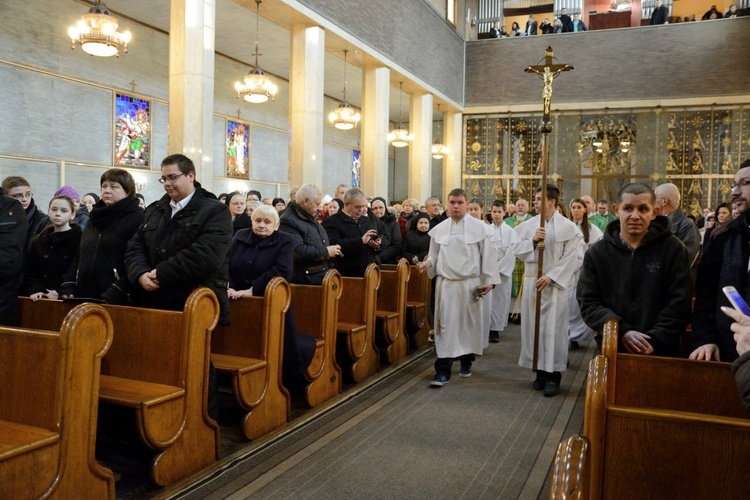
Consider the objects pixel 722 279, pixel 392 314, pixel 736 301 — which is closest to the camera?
pixel 736 301

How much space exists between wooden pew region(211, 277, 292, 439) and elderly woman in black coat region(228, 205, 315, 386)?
15 cm

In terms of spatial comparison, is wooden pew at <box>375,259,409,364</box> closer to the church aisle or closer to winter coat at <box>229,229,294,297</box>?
the church aisle

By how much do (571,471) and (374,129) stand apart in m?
11.9

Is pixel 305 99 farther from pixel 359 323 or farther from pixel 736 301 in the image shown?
pixel 736 301

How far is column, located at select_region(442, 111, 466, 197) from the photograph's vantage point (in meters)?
18.0

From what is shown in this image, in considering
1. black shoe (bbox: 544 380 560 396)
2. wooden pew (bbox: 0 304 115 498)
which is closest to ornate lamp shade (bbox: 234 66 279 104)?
black shoe (bbox: 544 380 560 396)

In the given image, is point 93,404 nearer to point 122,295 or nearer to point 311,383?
point 122,295

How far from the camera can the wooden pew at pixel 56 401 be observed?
270 centimetres

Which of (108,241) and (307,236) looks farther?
(307,236)

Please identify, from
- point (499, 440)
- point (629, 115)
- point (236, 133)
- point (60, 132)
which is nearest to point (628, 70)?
point (629, 115)

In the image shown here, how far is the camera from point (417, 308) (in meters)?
7.35

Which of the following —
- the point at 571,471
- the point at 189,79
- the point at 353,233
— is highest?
the point at 189,79

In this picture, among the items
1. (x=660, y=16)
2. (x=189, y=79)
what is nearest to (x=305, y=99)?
(x=189, y=79)

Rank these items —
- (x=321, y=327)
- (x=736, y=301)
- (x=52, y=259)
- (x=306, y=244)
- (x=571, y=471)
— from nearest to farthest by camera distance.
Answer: (x=571, y=471)
(x=736, y=301)
(x=52, y=259)
(x=321, y=327)
(x=306, y=244)
